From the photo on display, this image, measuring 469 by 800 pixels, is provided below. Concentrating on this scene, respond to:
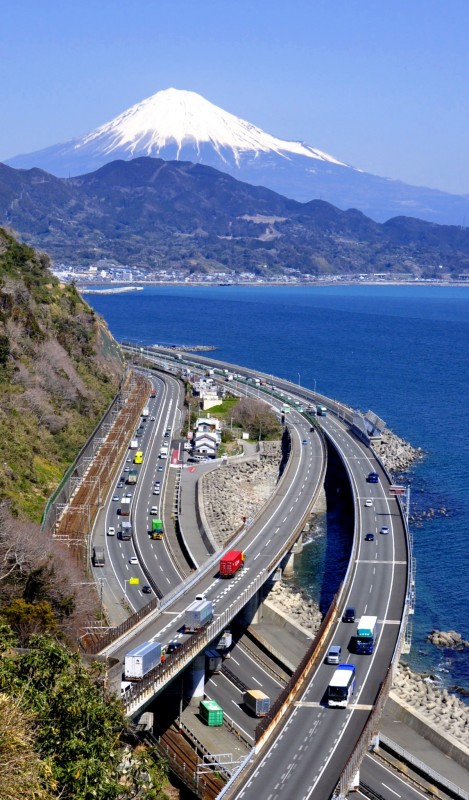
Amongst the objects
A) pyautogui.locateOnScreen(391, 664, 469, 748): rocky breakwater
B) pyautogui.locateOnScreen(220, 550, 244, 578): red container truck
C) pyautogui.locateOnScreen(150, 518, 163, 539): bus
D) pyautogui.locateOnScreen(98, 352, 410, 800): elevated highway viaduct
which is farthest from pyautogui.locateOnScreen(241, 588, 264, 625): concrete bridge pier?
pyautogui.locateOnScreen(150, 518, 163, 539): bus

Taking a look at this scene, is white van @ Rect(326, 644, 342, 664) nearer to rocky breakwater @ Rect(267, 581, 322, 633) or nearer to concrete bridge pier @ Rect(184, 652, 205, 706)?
concrete bridge pier @ Rect(184, 652, 205, 706)

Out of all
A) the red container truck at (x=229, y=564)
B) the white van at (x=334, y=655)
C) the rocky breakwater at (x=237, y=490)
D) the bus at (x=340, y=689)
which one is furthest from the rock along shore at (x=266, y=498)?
the bus at (x=340, y=689)

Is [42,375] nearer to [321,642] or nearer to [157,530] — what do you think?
[157,530]

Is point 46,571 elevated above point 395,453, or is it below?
above

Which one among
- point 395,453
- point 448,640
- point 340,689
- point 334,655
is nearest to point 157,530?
point 448,640

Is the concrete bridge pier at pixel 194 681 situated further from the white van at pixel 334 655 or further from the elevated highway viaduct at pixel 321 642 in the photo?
the white van at pixel 334 655

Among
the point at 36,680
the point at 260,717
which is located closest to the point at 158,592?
the point at 260,717

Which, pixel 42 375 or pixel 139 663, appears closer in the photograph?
pixel 139 663
